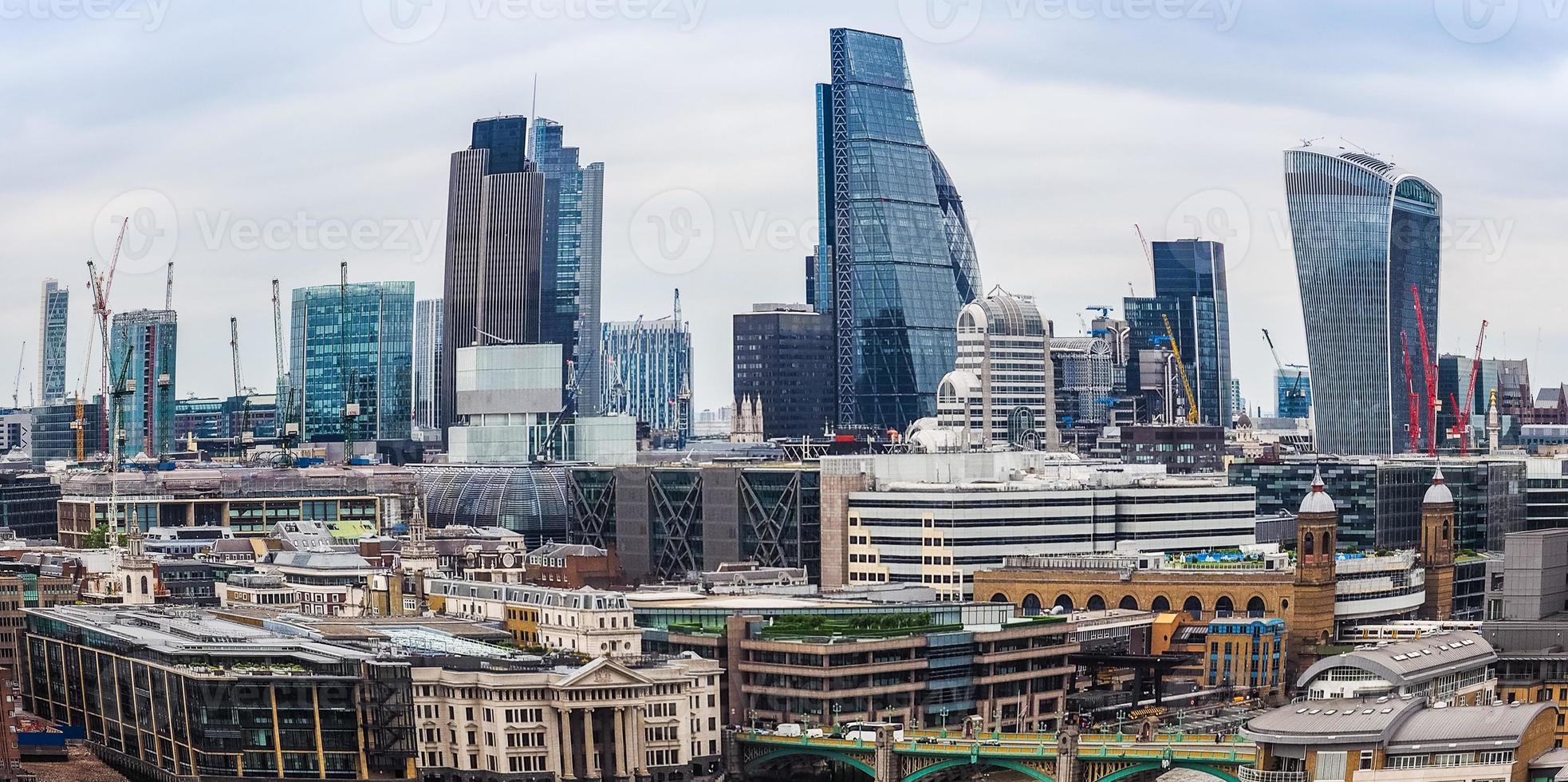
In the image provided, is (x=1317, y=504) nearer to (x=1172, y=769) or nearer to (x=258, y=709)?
(x=1172, y=769)

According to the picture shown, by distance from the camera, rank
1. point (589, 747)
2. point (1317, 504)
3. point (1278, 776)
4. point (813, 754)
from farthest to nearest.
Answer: point (1317, 504) < point (813, 754) < point (589, 747) < point (1278, 776)

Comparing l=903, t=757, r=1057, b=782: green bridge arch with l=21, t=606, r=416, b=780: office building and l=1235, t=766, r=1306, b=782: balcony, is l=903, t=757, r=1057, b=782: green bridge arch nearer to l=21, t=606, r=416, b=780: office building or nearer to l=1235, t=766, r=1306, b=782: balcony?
l=1235, t=766, r=1306, b=782: balcony

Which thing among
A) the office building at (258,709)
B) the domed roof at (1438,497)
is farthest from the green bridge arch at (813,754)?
the domed roof at (1438,497)

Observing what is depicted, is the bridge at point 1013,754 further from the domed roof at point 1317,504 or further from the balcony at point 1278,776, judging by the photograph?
the domed roof at point 1317,504

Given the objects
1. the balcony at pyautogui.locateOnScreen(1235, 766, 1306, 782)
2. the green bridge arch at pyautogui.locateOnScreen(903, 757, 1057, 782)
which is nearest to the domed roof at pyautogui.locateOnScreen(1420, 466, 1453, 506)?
the green bridge arch at pyautogui.locateOnScreen(903, 757, 1057, 782)

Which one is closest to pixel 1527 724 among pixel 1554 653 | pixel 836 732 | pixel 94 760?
pixel 1554 653

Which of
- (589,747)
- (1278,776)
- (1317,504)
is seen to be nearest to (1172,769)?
(1278,776)
